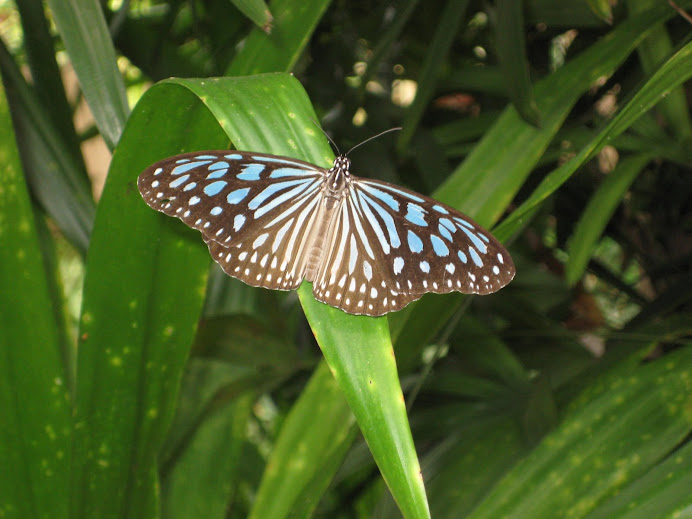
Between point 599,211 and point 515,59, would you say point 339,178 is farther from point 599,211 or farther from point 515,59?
point 599,211

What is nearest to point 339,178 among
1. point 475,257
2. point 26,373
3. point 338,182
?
point 338,182

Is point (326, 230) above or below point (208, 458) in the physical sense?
above

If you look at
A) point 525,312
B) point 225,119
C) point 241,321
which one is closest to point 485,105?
point 525,312

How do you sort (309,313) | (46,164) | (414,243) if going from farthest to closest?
(46,164) → (414,243) → (309,313)

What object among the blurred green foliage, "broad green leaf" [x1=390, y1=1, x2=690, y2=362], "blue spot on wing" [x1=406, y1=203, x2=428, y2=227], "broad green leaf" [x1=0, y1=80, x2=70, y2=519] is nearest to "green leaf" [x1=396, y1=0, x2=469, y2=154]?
the blurred green foliage

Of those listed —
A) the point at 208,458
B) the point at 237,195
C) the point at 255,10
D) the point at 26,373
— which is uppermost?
the point at 255,10

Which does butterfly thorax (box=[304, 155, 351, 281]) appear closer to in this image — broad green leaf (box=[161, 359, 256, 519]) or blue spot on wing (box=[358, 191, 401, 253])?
blue spot on wing (box=[358, 191, 401, 253])
